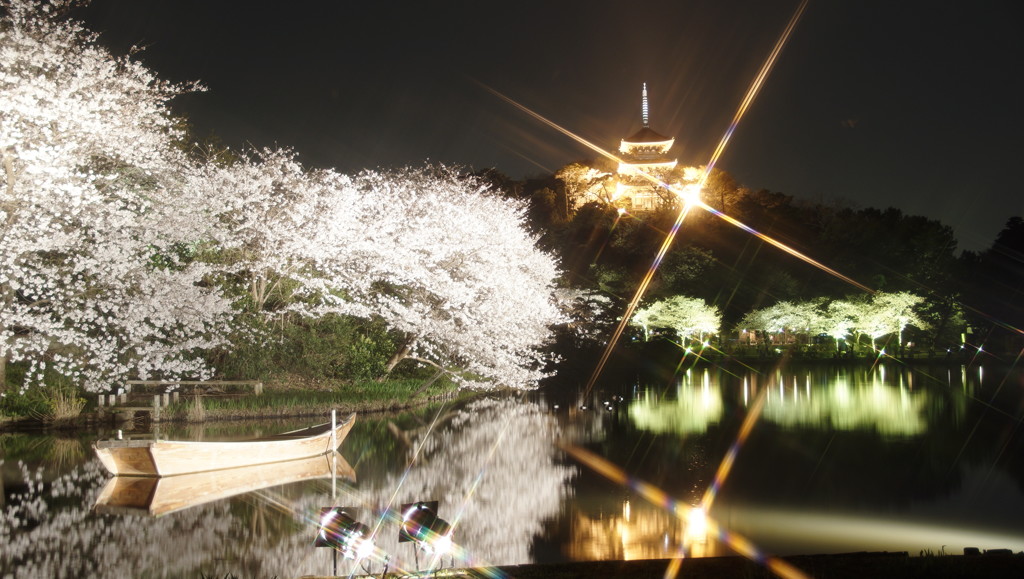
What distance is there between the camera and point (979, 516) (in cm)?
1177

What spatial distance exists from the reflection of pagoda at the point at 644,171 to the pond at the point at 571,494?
5139 cm

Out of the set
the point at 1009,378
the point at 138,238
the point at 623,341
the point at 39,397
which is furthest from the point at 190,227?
the point at 1009,378

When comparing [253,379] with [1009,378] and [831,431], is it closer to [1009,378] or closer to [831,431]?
[831,431]

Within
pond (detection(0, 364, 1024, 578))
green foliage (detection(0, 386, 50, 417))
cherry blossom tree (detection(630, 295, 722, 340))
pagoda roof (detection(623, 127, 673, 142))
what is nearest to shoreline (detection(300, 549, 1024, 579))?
pond (detection(0, 364, 1024, 578))

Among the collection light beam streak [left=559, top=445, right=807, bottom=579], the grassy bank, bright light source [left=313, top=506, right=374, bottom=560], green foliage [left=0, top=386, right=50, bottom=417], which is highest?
light beam streak [left=559, top=445, right=807, bottom=579]

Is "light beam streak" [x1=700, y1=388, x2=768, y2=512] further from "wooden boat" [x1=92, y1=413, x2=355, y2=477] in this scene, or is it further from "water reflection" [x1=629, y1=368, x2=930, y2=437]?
"wooden boat" [x1=92, y1=413, x2=355, y2=477]

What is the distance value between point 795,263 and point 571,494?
51.6 meters

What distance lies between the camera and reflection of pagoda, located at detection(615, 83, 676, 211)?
73812 mm

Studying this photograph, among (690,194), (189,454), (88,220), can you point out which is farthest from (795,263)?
(189,454)

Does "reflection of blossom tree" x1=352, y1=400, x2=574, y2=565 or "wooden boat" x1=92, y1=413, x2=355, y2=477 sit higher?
"reflection of blossom tree" x1=352, y1=400, x2=574, y2=565

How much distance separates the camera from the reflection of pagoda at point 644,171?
73.8 m

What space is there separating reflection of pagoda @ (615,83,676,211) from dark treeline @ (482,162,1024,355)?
25.1 ft

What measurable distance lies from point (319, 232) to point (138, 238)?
186 inches

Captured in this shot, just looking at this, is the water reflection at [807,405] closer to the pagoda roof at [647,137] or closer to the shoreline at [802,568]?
the shoreline at [802,568]
